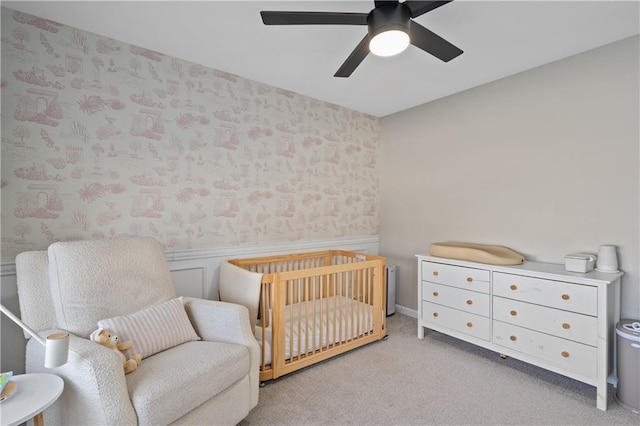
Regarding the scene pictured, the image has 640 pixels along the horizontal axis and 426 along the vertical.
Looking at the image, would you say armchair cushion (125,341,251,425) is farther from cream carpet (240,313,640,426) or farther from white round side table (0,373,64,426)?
cream carpet (240,313,640,426)

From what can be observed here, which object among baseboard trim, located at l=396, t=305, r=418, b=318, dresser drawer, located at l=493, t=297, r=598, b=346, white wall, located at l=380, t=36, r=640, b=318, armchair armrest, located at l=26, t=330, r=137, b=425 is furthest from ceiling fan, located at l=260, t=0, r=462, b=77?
baseboard trim, located at l=396, t=305, r=418, b=318

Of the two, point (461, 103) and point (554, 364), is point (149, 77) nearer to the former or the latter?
point (461, 103)

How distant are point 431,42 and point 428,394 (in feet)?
7.09

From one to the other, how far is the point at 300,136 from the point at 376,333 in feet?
6.69

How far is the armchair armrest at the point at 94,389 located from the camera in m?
1.28

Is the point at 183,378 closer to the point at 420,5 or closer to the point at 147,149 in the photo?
the point at 147,149

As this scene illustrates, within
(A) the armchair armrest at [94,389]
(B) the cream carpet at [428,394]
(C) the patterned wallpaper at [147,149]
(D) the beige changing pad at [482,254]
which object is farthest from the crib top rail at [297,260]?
(A) the armchair armrest at [94,389]

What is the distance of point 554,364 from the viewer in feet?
7.09

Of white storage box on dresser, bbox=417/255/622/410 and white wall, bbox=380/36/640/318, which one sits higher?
white wall, bbox=380/36/640/318

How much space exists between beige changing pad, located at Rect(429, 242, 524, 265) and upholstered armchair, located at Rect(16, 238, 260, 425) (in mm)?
1863

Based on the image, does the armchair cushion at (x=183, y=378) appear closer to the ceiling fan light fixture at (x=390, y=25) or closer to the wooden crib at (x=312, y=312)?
the wooden crib at (x=312, y=312)

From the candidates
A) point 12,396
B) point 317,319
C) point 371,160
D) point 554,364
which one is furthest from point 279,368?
point 371,160

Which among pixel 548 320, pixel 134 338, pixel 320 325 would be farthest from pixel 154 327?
pixel 548 320

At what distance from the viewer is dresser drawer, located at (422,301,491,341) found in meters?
2.54
